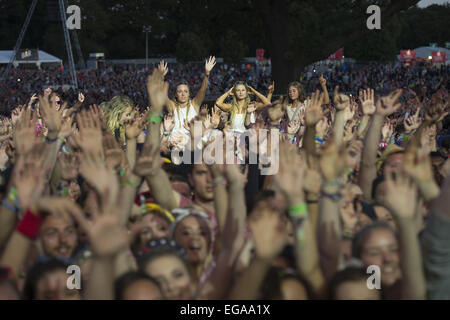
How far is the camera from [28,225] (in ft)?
9.91

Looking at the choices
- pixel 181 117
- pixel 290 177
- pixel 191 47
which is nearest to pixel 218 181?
pixel 290 177

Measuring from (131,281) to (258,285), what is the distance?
61cm

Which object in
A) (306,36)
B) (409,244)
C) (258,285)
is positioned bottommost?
(258,285)

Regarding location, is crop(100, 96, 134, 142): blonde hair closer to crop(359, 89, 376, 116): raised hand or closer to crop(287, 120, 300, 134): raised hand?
crop(287, 120, 300, 134): raised hand

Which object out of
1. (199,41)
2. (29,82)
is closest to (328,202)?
(29,82)

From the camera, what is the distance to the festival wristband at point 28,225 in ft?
9.91

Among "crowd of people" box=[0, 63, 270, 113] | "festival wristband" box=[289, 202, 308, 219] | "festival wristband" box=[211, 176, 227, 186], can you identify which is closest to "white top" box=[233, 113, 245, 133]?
"festival wristband" box=[211, 176, 227, 186]

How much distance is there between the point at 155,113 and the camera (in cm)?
462

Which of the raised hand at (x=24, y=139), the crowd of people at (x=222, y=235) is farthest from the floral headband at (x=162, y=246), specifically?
the raised hand at (x=24, y=139)

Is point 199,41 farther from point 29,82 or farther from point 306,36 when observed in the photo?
point 306,36

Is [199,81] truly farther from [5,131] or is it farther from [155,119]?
[155,119]

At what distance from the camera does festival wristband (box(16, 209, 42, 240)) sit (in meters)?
3.02

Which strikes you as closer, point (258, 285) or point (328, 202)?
point (258, 285)

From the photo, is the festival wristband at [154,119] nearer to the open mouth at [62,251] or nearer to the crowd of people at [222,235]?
the crowd of people at [222,235]
